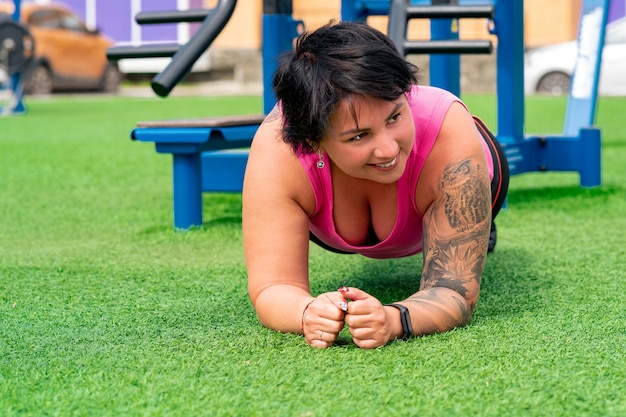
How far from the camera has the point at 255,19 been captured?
16.8 metres

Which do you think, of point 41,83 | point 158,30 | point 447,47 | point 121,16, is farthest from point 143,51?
point 121,16

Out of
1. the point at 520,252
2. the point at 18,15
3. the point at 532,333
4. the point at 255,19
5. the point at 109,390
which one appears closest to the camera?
the point at 109,390

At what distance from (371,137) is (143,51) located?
2110 mm

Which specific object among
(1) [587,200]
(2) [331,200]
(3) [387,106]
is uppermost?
(3) [387,106]

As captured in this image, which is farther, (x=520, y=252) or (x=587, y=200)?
(x=587, y=200)

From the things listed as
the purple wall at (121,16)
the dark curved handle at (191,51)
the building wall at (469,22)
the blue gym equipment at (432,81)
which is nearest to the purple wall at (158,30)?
the purple wall at (121,16)

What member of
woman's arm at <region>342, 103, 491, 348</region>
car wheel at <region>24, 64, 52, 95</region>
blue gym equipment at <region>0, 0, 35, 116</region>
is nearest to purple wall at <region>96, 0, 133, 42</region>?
car wheel at <region>24, 64, 52, 95</region>

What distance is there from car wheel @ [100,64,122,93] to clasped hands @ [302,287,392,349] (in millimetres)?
14802

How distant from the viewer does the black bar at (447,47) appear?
3.40m

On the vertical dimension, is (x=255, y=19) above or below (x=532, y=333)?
above

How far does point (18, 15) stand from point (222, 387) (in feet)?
29.4

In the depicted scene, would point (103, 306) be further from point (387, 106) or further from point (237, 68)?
point (237, 68)

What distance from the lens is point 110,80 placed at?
16328 mm

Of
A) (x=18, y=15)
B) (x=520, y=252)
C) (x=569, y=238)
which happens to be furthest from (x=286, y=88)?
(x=18, y=15)
